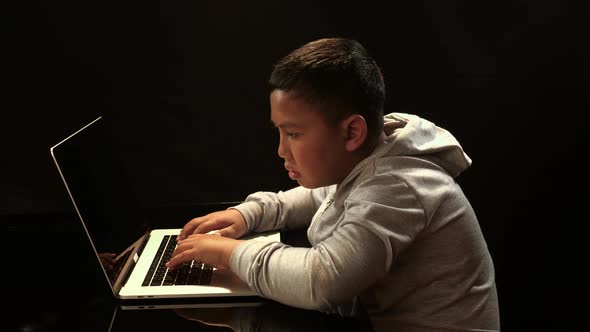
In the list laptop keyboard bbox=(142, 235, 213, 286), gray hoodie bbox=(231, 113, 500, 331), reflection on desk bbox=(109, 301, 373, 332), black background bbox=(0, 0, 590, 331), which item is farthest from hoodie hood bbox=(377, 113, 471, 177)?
black background bbox=(0, 0, 590, 331)

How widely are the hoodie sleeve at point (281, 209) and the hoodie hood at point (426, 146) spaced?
34 cm

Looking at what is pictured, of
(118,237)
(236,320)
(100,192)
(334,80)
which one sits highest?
(334,80)

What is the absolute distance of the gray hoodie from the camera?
0.78 m

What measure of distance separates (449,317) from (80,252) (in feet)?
3.03

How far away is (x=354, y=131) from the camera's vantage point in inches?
34.5

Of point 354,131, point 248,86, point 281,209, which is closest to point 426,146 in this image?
point 354,131

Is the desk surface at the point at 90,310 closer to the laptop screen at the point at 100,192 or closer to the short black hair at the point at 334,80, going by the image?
the laptop screen at the point at 100,192

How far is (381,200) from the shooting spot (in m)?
0.80

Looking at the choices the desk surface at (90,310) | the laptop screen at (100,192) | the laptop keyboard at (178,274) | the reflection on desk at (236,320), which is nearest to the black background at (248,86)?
the laptop screen at (100,192)

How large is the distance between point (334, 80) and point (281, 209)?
1.45 feet

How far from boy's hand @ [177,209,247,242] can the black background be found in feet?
1.40

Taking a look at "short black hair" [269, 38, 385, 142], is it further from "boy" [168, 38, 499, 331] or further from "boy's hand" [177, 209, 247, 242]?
"boy's hand" [177, 209, 247, 242]

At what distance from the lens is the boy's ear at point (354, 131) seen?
862mm

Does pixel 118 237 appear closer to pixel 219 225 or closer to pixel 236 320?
pixel 219 225
